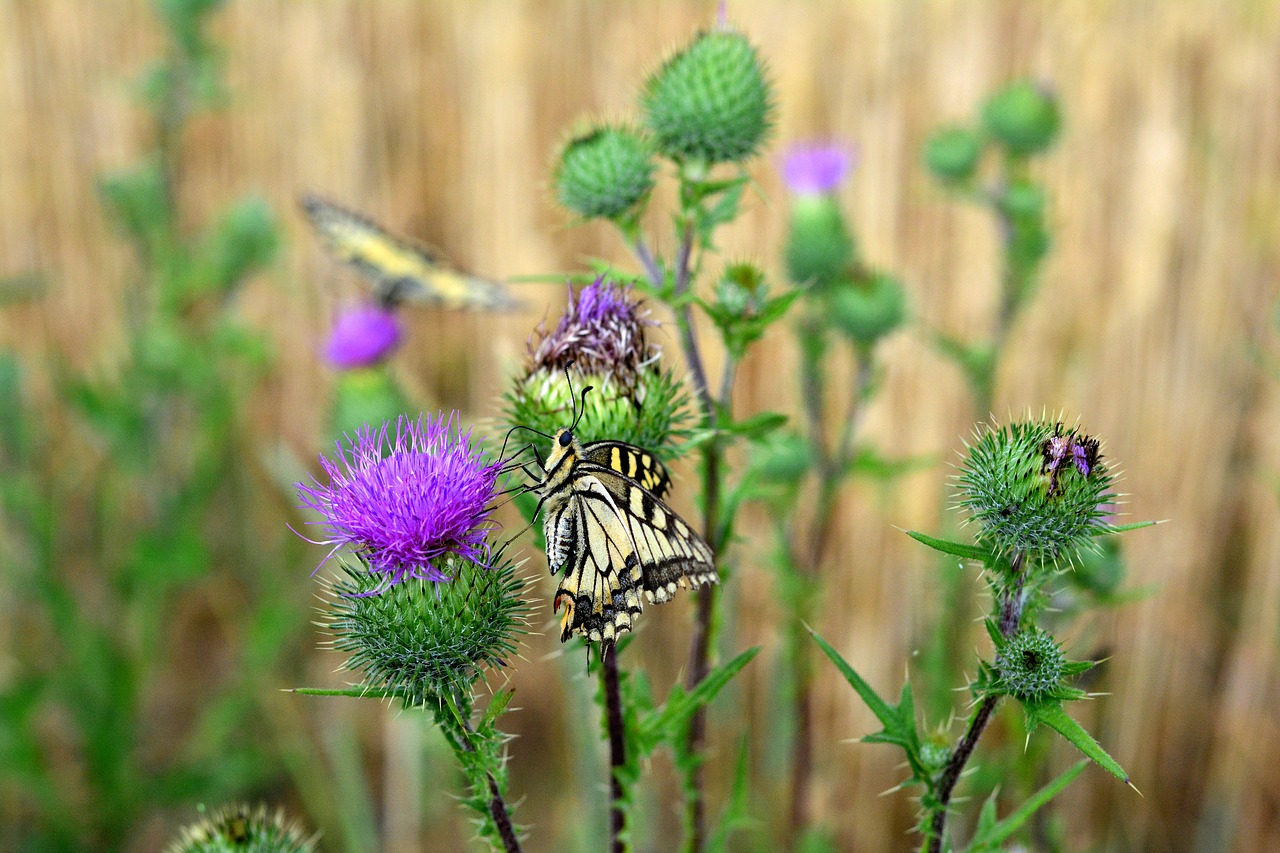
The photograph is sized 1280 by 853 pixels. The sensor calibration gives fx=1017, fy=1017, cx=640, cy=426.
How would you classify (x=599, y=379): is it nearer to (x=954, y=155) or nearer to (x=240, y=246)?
(x=954, y=155)

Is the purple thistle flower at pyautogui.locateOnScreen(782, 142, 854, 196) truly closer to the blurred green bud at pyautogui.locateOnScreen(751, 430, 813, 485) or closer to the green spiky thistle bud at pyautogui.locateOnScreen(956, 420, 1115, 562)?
the blurred green bud at pyautogui.locateOnScreen(751, 430, 813, 485)

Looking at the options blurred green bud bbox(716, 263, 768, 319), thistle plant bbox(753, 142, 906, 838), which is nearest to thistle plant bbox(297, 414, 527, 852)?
blurred green bud bbox(716, 263, 768, 319)

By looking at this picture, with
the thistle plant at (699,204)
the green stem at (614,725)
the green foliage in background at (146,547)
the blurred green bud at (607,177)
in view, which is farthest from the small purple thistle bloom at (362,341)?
the green stem at (614,725)

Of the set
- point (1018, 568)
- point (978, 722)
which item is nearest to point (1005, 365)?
point (1018, 568)

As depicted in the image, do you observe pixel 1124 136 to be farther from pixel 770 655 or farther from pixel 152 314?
pixel 152 314

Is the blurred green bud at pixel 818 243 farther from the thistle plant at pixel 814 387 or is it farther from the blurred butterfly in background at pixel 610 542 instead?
the blurred butterfly in background at pixel 610 542
